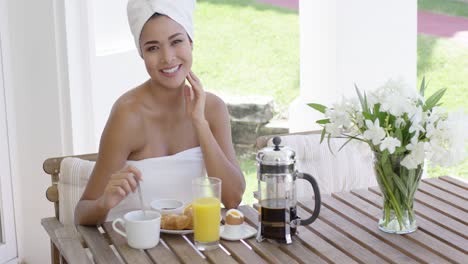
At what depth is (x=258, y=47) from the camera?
22.6ft

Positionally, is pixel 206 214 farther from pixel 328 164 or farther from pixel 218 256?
pixel 328 164

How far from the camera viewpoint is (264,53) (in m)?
6.82

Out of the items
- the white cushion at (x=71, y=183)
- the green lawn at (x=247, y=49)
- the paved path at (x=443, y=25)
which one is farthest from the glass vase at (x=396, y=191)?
the paved path at (x=443, y=25)

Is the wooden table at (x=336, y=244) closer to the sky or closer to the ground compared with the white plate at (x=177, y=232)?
closer to the ground

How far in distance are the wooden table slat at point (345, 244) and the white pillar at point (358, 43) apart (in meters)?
1.73

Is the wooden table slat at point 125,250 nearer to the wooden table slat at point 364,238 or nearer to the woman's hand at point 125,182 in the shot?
the woman's hand at point 125,182

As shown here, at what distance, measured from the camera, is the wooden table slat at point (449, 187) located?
7.12 ft

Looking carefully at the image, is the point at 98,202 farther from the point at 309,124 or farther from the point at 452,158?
the point at 309,124

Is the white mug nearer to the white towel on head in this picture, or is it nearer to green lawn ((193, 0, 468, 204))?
the white towel on head

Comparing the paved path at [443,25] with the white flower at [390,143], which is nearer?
the white flower at [390,143]

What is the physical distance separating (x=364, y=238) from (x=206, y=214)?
38 cm

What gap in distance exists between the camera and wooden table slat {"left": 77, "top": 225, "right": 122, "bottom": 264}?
5.72ft

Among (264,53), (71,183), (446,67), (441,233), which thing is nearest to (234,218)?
(441,233)

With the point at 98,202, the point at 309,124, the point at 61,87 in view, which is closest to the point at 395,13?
the point at 309,124
